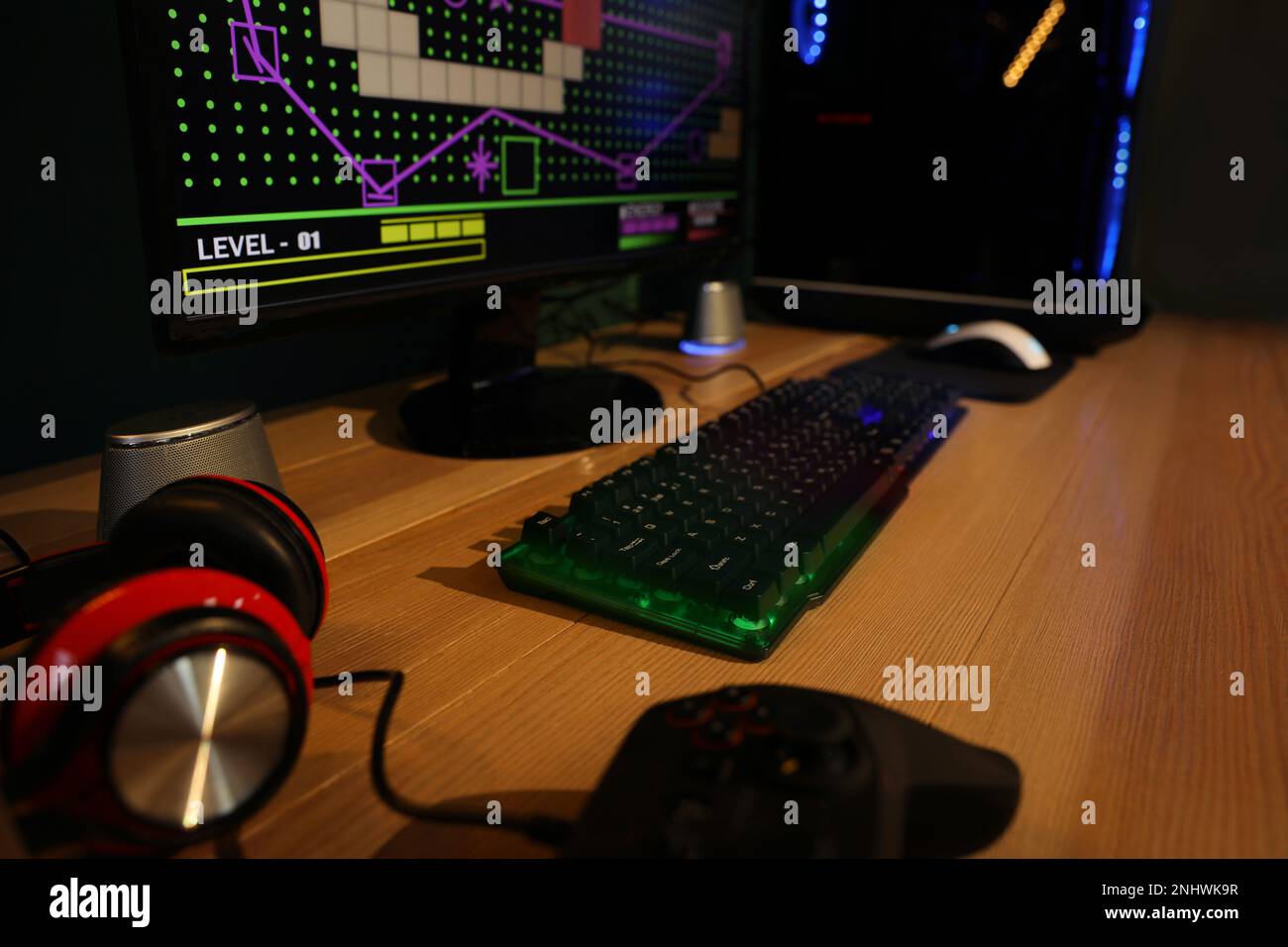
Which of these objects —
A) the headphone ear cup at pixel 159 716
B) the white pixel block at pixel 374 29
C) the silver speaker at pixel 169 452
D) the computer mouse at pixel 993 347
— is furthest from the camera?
the computer mouse at pixel 993 347

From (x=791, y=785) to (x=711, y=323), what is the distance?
851 mm

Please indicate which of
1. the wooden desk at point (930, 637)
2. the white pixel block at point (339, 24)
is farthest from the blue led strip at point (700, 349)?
the white pixel block at point (339, 24)

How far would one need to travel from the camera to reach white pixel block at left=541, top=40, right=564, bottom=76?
73 centimetres

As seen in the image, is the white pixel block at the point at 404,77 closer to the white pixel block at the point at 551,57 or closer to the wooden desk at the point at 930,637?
the white pixel block at the point at 551,57

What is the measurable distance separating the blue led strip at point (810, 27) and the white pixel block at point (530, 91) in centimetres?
62

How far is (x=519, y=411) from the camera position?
0.77 m

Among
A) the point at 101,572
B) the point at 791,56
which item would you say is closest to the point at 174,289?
the point at 101,572

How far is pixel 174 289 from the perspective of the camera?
513 millimetres

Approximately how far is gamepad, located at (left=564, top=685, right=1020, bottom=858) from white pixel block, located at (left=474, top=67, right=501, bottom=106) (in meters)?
0.52

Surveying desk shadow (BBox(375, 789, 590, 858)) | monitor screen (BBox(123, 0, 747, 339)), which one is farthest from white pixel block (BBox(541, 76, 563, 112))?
desk shadow (BBox(375, 789, 590, 858))

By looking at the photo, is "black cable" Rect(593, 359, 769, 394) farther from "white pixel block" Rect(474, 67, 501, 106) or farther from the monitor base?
A: "white pixel block" Rect(474, 67, 501, 106)

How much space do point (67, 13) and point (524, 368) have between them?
16.7 inches

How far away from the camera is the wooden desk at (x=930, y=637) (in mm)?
344
